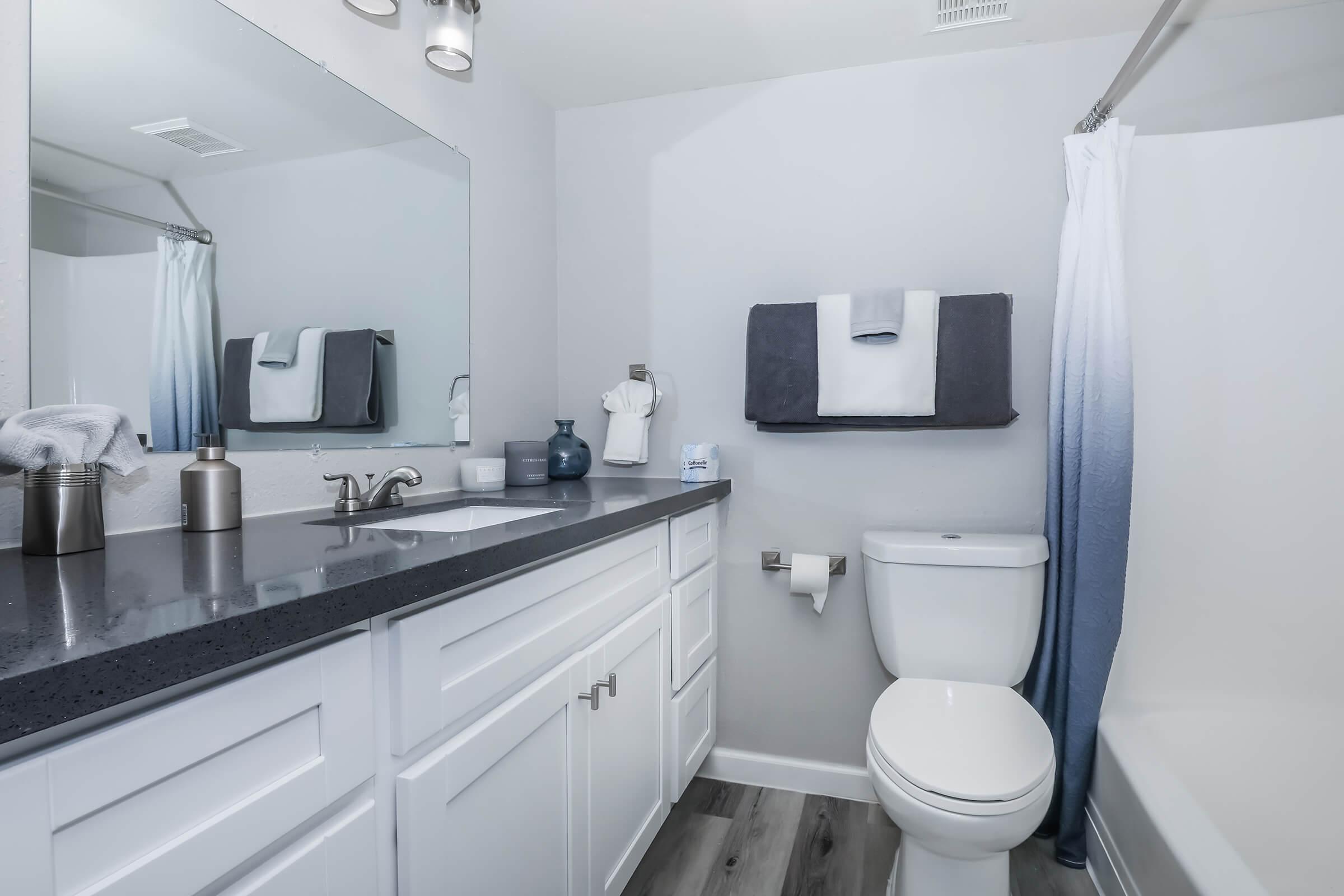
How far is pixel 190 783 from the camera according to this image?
567mm

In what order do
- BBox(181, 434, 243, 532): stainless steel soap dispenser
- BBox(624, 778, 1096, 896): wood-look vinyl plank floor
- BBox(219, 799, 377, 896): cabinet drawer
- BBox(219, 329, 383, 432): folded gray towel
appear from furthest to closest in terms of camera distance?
1. BBox(624, 778, 1096, 896): wood-look vinyl plank floor
2. BBox(219, 329, 383, 432): folded gray towel
3. BBox(181, 434, 243, 532): stainless steel soap dispenser
4. BBox(219, 799, 377, 896): cabinet drawer

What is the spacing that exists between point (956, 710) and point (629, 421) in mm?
1167

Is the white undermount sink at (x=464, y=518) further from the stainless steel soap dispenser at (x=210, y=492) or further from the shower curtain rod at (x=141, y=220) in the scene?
the shower curtain rod at (x=141, y=220)

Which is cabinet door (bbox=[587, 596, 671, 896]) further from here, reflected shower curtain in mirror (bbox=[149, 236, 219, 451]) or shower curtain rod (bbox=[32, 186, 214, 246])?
shower curtain rod (bbox=[32, 186, 214, 246])

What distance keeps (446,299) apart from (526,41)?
76 centimetres

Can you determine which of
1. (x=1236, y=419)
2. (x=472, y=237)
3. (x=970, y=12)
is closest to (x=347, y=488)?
(x=472, y=237)

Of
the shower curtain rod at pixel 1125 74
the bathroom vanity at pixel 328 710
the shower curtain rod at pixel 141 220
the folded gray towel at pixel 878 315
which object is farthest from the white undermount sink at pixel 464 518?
the shower curtain rod at pixel 1125 74

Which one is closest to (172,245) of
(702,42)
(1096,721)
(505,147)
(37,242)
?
(37,242)

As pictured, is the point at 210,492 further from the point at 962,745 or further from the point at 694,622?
the point at 962,745

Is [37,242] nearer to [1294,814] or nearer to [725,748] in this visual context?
[725,748]

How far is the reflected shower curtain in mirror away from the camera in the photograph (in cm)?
113

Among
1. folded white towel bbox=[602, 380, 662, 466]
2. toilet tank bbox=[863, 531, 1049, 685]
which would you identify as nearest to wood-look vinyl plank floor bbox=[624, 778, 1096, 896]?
toilet tank bbox=[863, 531, 1049, 685]

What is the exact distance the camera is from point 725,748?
221 cm

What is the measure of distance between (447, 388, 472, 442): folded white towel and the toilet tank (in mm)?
1124
